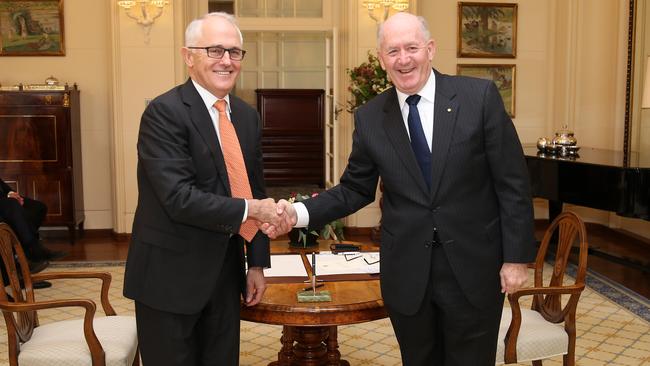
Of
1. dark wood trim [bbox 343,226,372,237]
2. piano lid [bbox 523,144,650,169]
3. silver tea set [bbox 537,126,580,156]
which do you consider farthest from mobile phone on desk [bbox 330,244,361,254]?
dark wood trim [bbox 343,226,372,237]

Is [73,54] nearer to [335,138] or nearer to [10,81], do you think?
[10,81]

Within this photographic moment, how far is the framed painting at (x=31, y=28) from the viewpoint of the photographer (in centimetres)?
889

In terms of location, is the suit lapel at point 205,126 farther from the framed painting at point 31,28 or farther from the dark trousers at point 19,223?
the framed painting at point 31,28

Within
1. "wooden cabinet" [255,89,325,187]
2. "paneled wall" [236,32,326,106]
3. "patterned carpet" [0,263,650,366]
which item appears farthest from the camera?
"paneled wall" [236,32,326,106]

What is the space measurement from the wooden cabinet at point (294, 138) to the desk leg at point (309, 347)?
8511 millimetres

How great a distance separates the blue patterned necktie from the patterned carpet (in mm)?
2258

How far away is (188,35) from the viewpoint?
111 inches

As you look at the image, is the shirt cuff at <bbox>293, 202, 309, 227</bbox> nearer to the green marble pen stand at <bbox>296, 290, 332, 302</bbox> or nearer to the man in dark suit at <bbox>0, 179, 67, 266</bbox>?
the green marble pen stand at <bbox>296, 290, 332, 302</bbox>

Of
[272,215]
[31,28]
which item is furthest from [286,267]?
[31,28]

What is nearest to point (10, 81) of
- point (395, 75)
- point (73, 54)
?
point (73, 54)

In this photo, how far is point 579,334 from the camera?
207 inches

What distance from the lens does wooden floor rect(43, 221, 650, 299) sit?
271 inches

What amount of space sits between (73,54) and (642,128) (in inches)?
261

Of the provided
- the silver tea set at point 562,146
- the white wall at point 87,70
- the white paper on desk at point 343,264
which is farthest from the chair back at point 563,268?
the white wall at point 87,70
